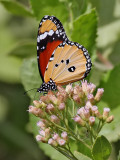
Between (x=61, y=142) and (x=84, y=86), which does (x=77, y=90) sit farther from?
(x=61, y=142)

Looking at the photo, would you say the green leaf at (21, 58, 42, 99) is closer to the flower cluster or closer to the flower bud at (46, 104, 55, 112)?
the flower cluster

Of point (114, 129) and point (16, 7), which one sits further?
point (16, 7)

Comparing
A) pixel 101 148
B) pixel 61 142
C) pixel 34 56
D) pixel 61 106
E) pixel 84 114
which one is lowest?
pixel 101 148

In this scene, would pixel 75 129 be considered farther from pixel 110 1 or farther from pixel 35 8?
pixel 110 1

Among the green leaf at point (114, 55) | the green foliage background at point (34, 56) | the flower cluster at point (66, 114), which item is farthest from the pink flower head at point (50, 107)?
the green leaf at point (114, 55)

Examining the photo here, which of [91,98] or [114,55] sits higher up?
[114,55]

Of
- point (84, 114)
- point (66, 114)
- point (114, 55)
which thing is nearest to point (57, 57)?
point (66, 114)

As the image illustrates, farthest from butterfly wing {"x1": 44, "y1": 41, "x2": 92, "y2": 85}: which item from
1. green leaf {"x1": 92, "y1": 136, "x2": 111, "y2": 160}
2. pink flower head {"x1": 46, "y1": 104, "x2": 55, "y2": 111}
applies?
green leaf {"x1": 92, "y1": 136, "x2": 111, "y2": 160}
